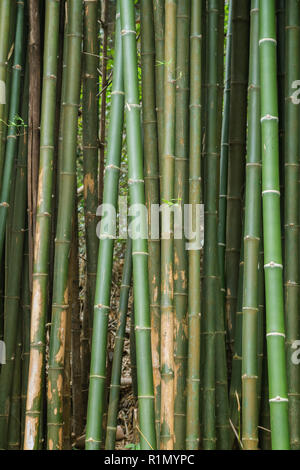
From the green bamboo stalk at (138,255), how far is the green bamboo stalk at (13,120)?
21.5 inches

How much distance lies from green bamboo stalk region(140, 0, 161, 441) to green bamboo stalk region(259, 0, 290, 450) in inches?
18.3

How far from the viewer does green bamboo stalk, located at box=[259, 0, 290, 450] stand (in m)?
1.97

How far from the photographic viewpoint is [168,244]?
2217 millimetres

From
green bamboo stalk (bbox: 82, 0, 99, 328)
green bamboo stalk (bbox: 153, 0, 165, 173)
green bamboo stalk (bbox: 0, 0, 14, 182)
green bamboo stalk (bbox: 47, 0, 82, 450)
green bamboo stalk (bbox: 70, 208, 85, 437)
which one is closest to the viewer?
green bamboo stalk (bbox: 47, 0, 82, 450)

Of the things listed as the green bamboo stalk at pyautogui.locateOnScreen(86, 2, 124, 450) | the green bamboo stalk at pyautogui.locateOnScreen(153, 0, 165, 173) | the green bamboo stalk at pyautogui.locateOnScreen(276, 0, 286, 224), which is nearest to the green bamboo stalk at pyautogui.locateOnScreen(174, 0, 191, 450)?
the green bamboo stalk at pyautogui.locateOnScreen(153, 0, 165, 173)

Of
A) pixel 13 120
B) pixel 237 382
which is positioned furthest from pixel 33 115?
pixel 237 382

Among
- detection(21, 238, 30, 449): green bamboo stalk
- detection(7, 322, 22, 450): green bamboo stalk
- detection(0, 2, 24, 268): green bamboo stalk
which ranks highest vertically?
detection(0, 2, 24, 268): green bamboo stalk

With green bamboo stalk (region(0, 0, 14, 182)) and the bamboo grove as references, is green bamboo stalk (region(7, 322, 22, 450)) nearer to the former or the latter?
the bamboo grove

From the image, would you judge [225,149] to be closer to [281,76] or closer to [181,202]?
[281,76]

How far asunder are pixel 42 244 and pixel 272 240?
82 centimetres

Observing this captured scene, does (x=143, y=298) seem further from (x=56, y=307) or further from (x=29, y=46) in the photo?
(x=29, y=46)

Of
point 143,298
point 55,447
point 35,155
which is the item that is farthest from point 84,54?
point 55,447

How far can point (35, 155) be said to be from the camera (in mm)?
2641

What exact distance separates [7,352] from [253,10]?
1.60m
